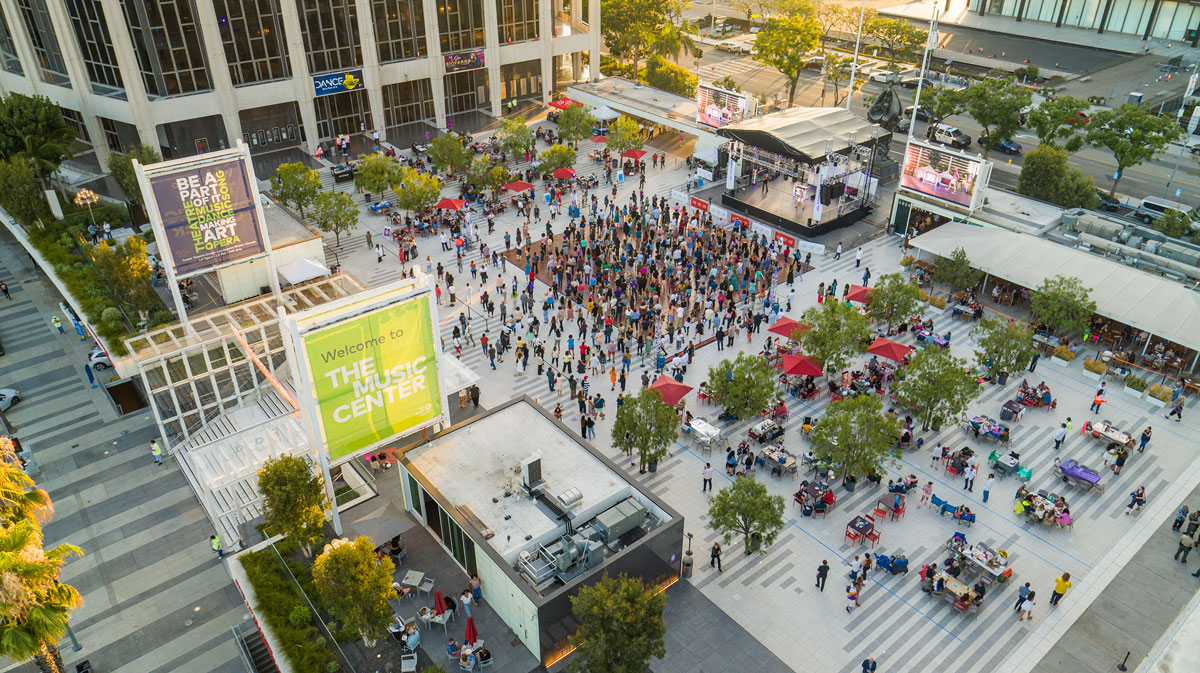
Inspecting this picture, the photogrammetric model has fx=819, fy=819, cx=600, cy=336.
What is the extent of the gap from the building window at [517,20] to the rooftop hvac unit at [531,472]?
186ft

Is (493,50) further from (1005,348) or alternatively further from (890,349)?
(1005,348)

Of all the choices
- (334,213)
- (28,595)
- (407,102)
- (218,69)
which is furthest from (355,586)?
(407,102)

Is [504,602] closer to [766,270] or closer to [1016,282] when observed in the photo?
[766,270]

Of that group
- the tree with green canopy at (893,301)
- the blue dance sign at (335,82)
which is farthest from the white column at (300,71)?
the tree with green canopy at (893,301)

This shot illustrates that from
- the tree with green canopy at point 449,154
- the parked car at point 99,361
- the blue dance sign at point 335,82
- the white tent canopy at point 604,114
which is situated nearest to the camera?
the parked car at point 99,361

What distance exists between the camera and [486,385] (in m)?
41.4

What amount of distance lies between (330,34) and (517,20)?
17591 millimetres

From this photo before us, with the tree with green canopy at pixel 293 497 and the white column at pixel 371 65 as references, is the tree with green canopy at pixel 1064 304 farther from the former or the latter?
the white column at pixel 371 65

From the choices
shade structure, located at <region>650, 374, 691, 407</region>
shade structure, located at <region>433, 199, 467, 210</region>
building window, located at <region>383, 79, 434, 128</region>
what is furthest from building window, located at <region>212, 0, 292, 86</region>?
shade structure, located at <region>650, 374, 691, 407</region>

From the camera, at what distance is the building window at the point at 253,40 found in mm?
61375

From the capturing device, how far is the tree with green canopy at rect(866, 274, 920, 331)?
140ft

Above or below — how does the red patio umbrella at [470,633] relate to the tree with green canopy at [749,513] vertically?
below

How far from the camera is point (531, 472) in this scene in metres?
28.1

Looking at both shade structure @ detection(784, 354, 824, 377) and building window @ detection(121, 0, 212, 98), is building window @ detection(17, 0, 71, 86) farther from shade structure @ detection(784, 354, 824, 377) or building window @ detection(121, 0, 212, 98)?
shade structure @ detection(784, 354, 824, 377)
